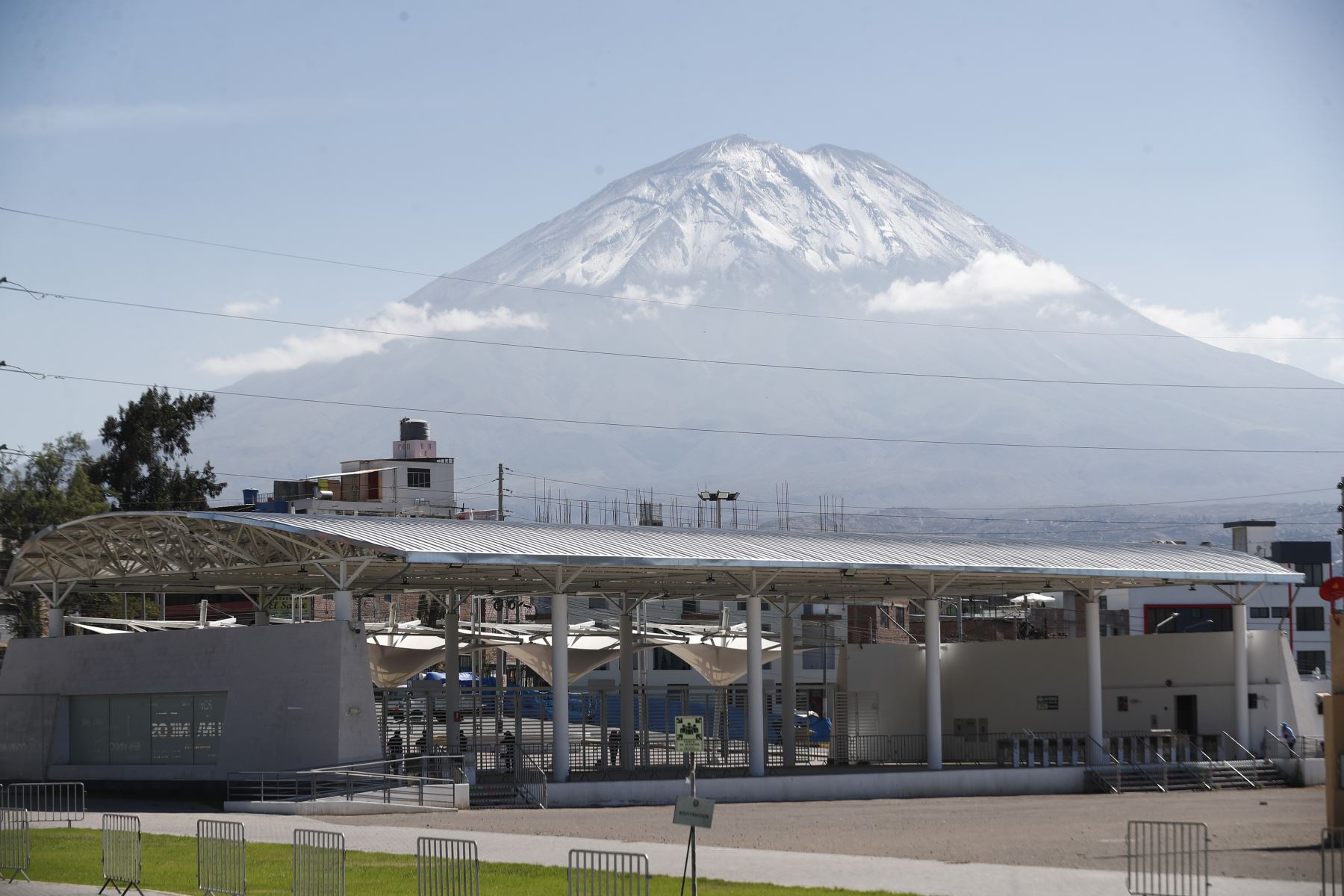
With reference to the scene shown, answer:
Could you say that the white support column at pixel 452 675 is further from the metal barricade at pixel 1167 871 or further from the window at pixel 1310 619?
the window at pixel 1310 619

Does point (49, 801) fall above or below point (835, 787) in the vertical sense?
above

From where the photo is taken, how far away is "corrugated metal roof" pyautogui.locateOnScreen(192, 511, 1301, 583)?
1353 inches

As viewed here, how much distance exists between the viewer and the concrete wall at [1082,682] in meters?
47.2

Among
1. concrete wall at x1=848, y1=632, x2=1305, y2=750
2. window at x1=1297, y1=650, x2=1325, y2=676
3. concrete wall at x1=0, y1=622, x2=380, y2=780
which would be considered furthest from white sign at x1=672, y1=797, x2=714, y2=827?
window at x1=1297, y1=650, x2=1325, y2=676

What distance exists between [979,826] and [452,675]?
19.2 m

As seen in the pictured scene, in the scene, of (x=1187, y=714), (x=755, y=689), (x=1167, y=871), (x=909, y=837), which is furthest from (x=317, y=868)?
(x=1187, y=714)

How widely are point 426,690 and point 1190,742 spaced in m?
23.1

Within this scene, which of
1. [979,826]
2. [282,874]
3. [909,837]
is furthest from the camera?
[979,826]

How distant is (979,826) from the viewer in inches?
1166

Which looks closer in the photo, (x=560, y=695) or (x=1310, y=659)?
(x=560, y=695)

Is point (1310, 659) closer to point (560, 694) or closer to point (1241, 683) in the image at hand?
point (1241, 683)

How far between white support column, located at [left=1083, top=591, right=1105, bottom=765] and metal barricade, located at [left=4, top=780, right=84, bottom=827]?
24999mm

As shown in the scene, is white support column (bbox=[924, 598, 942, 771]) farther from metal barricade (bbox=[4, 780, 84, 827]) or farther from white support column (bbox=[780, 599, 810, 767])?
metal barricade (bbox=[4, 780, 84, 827])

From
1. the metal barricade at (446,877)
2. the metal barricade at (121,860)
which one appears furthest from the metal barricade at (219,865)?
the metal barricade at (446,877)
